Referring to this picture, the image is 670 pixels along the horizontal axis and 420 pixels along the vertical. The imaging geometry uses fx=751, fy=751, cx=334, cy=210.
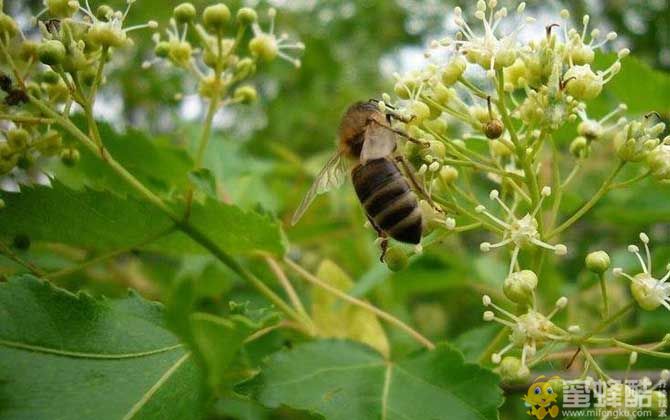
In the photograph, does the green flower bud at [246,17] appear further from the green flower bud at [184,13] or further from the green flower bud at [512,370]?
the green flower bud at [512,370]

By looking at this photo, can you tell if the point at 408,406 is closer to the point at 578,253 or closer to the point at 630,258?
the point at 630,258

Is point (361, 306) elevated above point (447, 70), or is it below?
below

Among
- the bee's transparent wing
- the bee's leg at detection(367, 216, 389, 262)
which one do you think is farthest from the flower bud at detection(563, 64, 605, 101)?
the bee's transparent wing

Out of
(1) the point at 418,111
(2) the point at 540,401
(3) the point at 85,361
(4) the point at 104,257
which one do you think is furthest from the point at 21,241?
(2) the point at 540,401

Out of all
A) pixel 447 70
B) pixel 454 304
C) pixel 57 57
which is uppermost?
pixel 447 70

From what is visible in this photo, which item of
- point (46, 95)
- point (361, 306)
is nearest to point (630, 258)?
point (361, 306)

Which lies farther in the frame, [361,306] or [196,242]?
[361,306]

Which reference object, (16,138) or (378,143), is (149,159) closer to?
(16,138)
